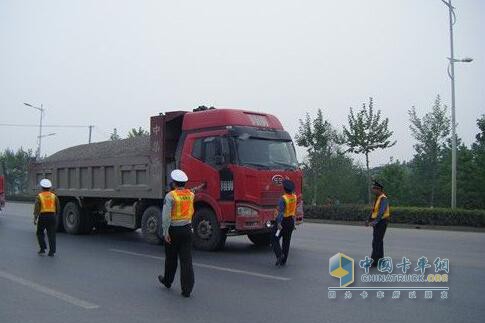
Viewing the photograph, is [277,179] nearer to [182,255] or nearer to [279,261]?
[279,261]

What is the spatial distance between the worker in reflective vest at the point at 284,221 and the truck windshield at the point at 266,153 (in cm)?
158

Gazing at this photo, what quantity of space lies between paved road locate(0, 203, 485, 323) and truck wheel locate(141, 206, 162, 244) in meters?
0.24

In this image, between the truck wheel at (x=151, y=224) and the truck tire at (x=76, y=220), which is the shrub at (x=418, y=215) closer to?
the truck tire at (x=76, y=220)

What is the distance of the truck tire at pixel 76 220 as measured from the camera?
15.4 meters

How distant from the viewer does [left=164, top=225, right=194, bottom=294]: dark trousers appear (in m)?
7.17

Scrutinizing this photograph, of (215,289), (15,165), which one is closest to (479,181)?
(215,289)

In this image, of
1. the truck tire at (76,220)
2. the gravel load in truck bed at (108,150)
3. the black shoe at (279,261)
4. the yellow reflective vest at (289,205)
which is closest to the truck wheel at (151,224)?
the gravel load in truck bed at (108,150)

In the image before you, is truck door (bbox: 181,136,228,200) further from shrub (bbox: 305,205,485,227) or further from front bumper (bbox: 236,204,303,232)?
shrub (bbox: 305,205,485,227)

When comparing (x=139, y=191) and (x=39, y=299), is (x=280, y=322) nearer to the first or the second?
(x=39, y=299)

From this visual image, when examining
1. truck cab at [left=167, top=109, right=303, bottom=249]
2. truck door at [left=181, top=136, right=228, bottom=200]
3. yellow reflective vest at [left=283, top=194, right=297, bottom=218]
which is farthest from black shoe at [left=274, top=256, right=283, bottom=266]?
truck door at [left=181, top=136, right=228, bottom=200]

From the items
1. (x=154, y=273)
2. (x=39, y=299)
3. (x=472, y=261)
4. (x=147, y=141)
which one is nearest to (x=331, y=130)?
(x=147, y=141)

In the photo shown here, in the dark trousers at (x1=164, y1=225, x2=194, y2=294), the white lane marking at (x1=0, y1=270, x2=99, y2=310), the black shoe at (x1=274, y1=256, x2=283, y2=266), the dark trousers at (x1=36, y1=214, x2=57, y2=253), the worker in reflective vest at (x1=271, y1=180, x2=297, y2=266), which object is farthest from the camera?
the dark trousers at (x1=36, y1=214, x2=57, y2=253)

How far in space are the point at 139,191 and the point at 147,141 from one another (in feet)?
5.21

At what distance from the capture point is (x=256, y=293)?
7.33 meters
